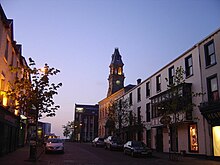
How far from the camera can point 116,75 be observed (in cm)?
7662

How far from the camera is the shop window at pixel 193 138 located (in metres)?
23.5

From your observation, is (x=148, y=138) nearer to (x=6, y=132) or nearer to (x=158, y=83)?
(x=158, y=83)

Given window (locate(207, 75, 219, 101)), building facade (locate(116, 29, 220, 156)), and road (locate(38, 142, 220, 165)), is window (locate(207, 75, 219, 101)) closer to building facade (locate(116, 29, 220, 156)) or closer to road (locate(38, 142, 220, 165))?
building facade (locate(116, 29, 220, 156))

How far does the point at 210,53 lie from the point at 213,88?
3056 millimetres

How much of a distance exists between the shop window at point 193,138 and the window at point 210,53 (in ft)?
19.2

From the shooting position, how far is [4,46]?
19.7 metres

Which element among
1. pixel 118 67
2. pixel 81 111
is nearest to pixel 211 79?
pixel 118 67

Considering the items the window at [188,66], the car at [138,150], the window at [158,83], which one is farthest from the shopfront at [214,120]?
the window at [158,83]

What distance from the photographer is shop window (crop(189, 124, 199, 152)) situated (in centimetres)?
2352

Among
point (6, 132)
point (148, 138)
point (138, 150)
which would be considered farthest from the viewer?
point (148, 138)

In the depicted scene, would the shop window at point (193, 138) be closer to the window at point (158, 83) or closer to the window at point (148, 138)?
the window at point (158, 83)

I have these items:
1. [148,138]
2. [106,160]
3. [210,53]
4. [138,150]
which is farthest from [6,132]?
[148,138]

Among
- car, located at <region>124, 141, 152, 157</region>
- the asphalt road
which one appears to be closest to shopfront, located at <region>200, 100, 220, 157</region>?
the asphalt road

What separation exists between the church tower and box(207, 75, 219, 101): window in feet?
174
